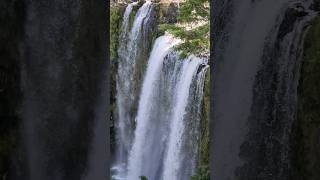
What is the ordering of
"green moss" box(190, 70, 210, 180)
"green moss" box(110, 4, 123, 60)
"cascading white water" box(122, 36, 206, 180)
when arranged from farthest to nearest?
"green moss" box(110, 4, 123, 60) → "cascading white water" box(122, 36, 206, 180) → "green moss" box(190, 70, 210, 180)

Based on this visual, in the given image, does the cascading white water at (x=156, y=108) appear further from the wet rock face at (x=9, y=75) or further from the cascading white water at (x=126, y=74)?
the wet rock face at (x=9, y=75)

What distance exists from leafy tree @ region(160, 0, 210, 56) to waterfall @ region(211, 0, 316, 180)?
6.76m

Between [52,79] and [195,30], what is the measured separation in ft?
24.2

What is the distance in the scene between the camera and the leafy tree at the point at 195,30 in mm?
9211

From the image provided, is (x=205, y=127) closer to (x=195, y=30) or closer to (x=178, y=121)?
(x=178, y=121)

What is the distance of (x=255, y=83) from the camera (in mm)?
2260

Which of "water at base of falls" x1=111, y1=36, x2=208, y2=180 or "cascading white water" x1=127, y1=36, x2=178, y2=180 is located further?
"cascading white water" x1=127, y1=36, x2=178, y2=180

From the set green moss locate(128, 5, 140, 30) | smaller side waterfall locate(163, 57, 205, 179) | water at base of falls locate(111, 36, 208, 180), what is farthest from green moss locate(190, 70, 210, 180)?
green moss locate(128, 5, 140, 30)

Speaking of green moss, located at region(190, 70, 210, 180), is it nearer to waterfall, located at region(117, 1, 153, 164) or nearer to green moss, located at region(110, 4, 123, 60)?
waterfall, located at region(117, 1, 153, 164)

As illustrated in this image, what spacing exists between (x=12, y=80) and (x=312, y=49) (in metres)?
1.34

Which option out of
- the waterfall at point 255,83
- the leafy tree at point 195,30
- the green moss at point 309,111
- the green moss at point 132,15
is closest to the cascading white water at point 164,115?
the leafy tree at point 195,30

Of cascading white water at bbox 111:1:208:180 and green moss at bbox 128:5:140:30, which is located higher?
green moss at bbox 128:5:140:30

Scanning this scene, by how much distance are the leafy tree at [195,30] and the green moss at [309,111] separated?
6.85 meters

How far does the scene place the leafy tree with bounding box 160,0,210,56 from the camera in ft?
30.2
